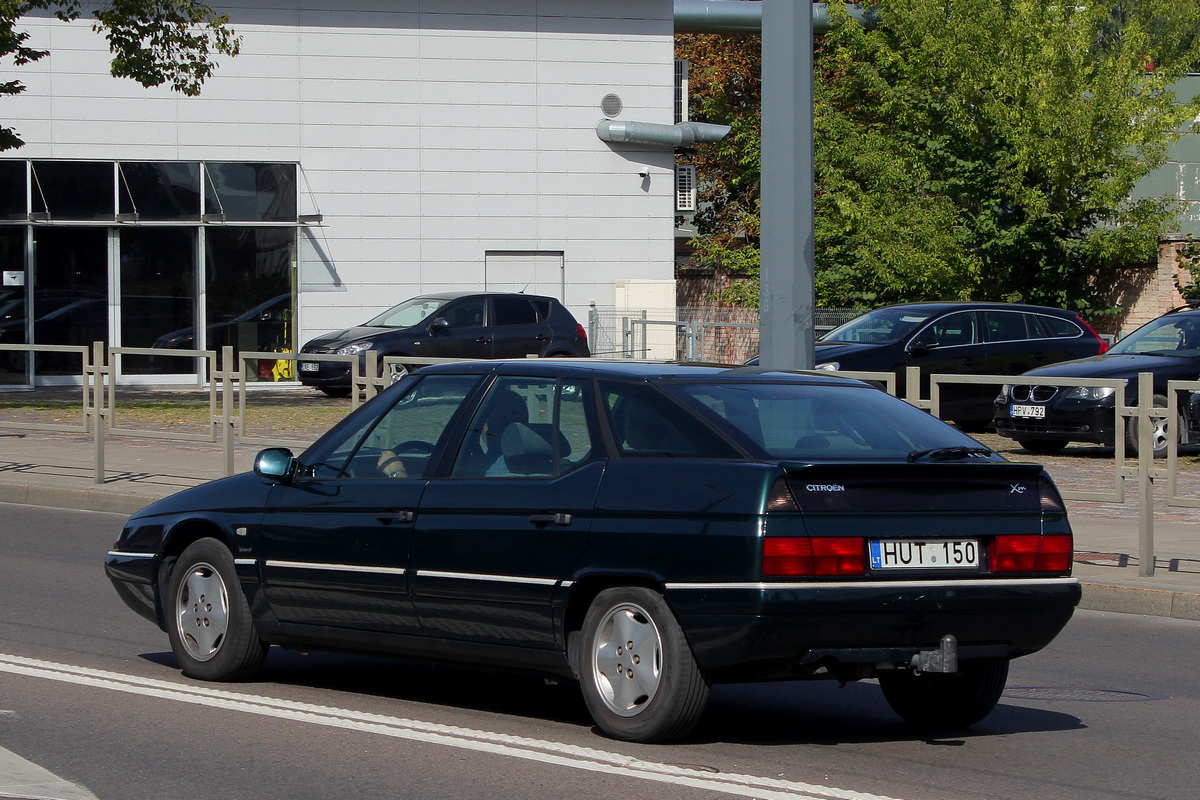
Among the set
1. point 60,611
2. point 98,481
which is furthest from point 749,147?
point 60,611

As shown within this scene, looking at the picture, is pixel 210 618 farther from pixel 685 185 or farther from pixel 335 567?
pixel 685 185

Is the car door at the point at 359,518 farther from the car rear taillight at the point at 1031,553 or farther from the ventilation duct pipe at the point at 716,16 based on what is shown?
the ventilation duct pipe at the point at 716,16

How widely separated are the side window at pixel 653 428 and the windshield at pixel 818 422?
7 cm

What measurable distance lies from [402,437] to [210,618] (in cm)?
132

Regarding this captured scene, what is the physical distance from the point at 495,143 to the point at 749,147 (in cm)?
1485

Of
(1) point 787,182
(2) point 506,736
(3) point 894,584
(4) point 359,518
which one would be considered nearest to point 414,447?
(4) point 359,518

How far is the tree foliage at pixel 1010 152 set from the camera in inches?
1203

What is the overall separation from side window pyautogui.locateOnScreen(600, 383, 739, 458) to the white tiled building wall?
26.4 m

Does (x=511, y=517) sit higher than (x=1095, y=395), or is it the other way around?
(x=1095, y=395)

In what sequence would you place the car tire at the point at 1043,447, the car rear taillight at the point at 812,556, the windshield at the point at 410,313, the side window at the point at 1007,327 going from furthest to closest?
the windshield at the point at 410,313 < the side window at the point at 1007,327 < the car tire at the point at 1043,447 < the car rear taillight at the point at 812,556

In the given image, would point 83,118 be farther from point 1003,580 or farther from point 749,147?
point 1003,580

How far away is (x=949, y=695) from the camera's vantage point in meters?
Answer: 6.50

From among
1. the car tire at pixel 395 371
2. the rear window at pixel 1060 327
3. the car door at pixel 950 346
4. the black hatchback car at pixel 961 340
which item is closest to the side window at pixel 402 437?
the car tire at pixel 395 371

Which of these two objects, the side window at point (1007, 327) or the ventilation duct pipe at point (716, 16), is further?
the ventilation duct pipe at point (716, 16)
